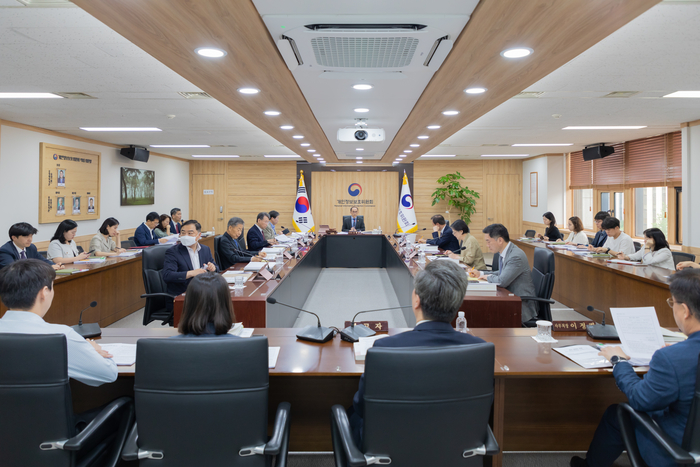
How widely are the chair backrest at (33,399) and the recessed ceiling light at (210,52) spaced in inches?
66.2

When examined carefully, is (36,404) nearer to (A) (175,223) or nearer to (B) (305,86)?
(B) (305,86)

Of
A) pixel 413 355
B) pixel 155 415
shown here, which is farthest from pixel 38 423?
pixel 413 355

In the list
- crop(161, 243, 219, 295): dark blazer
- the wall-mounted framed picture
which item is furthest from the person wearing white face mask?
the wall-mounted framed picture

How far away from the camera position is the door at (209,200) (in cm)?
1267

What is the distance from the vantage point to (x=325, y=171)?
12562 mm

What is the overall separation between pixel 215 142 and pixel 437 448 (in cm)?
807

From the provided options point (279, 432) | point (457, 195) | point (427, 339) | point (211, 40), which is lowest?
point (279, 432)

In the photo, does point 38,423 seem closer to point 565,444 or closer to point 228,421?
point 228,421

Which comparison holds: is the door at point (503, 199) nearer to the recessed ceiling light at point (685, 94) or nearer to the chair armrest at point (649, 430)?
the recessed ceiling light at point (685, 94)

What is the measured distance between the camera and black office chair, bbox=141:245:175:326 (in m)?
4.03

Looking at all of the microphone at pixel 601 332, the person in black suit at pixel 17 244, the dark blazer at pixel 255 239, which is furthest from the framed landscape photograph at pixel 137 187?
the microphone at pixel 601 332

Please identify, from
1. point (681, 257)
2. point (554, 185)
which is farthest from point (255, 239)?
point (554, 185)

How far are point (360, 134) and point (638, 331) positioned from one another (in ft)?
13.5

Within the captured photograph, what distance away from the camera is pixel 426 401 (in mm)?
1438
